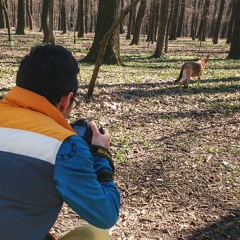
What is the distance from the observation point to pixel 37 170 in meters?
1.36

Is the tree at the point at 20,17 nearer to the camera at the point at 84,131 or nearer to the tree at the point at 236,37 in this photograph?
the tree at the point at 236,37

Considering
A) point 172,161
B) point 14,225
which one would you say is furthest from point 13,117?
point 172,161

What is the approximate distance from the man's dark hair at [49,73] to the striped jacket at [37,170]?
0.06m

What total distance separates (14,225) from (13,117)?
48cm

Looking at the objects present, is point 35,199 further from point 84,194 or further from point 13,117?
point 13,117

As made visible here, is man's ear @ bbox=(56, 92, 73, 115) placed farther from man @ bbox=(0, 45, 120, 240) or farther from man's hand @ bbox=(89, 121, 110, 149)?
man's hand @ bbox=(89, 121, 110, 149)

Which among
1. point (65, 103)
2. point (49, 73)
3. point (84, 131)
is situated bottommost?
point (84, 131)

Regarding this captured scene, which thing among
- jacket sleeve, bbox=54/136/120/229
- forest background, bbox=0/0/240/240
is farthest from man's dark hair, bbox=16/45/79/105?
forest background, bbox=0/0/240/240

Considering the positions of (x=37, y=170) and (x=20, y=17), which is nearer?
(x=37, y=170)

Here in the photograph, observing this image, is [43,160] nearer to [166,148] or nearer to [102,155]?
[102,155]

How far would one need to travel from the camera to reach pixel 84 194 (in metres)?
1.42

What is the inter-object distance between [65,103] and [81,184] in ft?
1.49

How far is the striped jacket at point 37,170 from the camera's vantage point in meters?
1.35

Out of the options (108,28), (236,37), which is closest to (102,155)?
(108,28)
